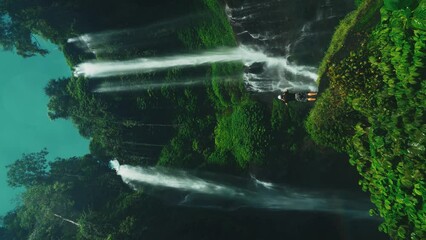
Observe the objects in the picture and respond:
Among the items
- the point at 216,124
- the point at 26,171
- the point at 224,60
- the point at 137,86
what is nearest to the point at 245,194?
the point at 216,124

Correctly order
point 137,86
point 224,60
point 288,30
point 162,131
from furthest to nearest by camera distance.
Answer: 1. point 162,131
2. point 137,86
3. point 224,60
4. point 288,30

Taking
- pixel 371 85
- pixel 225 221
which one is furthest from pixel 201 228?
pixel 371 85

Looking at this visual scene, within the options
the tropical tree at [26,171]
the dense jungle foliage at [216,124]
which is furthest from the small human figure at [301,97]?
→ the tropical tree at [26,171]

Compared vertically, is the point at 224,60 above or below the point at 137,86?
above

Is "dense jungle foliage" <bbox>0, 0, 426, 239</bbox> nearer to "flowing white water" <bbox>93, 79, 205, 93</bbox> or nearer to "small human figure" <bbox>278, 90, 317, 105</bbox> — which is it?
"flowing white water" <bbox>93, 79, 205, 93</bbox>

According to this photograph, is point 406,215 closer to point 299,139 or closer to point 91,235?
point 299,139

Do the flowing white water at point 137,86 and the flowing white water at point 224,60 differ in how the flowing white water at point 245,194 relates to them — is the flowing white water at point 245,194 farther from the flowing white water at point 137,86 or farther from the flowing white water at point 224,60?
the flowing white water at point 137,86

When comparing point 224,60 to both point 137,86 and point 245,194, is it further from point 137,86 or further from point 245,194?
point 245,194
